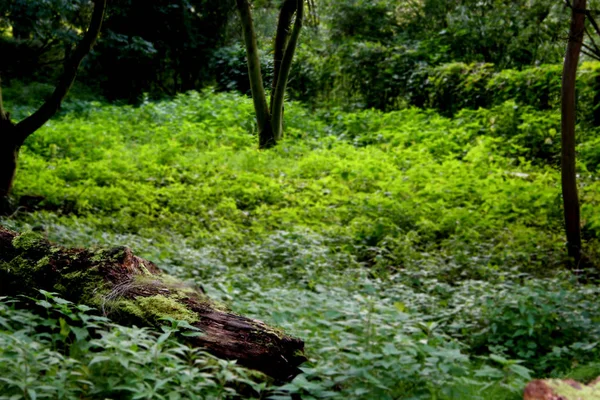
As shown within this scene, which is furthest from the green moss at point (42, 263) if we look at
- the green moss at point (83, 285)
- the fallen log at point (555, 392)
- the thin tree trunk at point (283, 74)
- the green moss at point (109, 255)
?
the thin tree trunk at point (283, 74)

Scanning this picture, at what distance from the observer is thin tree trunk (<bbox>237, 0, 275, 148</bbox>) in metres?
9.26

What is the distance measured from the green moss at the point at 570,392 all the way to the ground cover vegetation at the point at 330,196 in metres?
0.24

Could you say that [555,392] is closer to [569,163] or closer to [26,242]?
[26,242]

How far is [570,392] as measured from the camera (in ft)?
9.26

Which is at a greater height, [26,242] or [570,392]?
[26,242]

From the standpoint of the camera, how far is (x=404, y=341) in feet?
8.86

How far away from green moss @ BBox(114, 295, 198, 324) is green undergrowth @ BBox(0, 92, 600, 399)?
A: 0.50 meters

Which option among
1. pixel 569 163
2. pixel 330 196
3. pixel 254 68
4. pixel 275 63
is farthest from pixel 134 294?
pixel 275 63

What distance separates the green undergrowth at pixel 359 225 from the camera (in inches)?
123

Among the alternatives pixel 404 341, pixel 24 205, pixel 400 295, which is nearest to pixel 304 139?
pixel 24 205

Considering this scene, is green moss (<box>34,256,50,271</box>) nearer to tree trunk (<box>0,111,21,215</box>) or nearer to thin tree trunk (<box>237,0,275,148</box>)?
tree trunk (<box>0,111,21,215</box>)

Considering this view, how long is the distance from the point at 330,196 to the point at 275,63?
9.02ft

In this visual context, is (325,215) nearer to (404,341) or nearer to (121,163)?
(121,163)

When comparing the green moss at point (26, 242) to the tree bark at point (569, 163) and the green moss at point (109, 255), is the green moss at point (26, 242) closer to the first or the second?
the green moss at point (109, 255)
